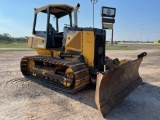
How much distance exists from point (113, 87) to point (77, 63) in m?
1.57

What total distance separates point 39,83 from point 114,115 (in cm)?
357

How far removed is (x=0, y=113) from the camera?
176 inches

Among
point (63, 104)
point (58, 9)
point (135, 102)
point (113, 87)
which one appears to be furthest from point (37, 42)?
point (135, 102)

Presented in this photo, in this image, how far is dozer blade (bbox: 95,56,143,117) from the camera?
4.32 metres

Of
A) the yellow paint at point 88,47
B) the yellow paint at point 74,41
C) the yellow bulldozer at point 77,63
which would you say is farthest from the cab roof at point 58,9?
the yellow paint at point 88,47

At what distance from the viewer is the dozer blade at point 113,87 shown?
4.32 metres

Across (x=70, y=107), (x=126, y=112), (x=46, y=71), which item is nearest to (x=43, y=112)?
(x=70, y=107)

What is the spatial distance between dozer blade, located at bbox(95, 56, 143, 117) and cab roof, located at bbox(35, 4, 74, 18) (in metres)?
3.37

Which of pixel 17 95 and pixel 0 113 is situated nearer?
pixel 0 113

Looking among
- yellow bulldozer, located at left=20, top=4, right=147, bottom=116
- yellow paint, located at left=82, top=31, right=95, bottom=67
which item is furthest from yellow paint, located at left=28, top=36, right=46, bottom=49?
yellow paint, located at left=82, top=31, right=95, bottom=67

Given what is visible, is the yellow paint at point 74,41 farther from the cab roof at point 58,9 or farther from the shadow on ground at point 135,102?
the shadow on ground at point 135,102

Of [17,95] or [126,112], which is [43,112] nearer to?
[17,95]

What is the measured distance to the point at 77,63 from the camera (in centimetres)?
606

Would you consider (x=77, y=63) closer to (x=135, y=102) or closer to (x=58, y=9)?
(x=135, y=102)
